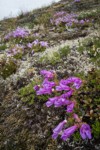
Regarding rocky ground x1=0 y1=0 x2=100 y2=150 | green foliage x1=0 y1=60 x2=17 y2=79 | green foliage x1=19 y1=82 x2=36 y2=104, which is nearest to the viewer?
rocky ground x1=0 y1=0 x2=100 y2=150

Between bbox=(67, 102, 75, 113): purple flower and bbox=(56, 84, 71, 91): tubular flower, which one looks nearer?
bbox=(67, 102, 75, 113): purple flower

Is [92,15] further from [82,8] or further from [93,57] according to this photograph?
[93,57]

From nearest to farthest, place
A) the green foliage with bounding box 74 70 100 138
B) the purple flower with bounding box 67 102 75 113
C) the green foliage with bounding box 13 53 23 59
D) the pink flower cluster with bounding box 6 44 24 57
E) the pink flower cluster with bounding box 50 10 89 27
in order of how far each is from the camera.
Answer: the purple flower with bounding box 67 102 75 113 < the green foliage with bounding box 74 70 100 138 < the green foliage with bounding box 13 53 23 59 < the pink flower cluster with bounding box 6 44 24 57 < the pink flower cluster with bounding box 50 10 89 27

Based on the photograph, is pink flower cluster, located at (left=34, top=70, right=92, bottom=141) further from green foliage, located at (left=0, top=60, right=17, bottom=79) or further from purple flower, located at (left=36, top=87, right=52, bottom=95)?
green foliage, located at (left=0, top=60, right=17, bottom=79)

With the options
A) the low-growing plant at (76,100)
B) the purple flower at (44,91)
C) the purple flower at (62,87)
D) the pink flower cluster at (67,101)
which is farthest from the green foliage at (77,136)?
the purple flower at (44,91)

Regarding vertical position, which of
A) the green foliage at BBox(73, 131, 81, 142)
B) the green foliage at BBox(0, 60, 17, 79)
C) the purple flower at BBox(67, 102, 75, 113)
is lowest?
the green foliage at BBox(73, 131, 81, 142)

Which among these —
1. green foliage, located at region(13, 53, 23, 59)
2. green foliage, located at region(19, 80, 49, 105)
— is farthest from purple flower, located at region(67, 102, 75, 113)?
green foliage, located at region(13, 53, 23, 59)

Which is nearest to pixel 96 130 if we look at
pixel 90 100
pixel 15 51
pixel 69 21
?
pixel 90 100

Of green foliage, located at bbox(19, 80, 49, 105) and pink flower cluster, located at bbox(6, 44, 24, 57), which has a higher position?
pink flower cluster, located at bbox(6, 44, 24, 57)

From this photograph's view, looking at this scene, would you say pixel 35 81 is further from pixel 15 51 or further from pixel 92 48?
pixel 15 51
